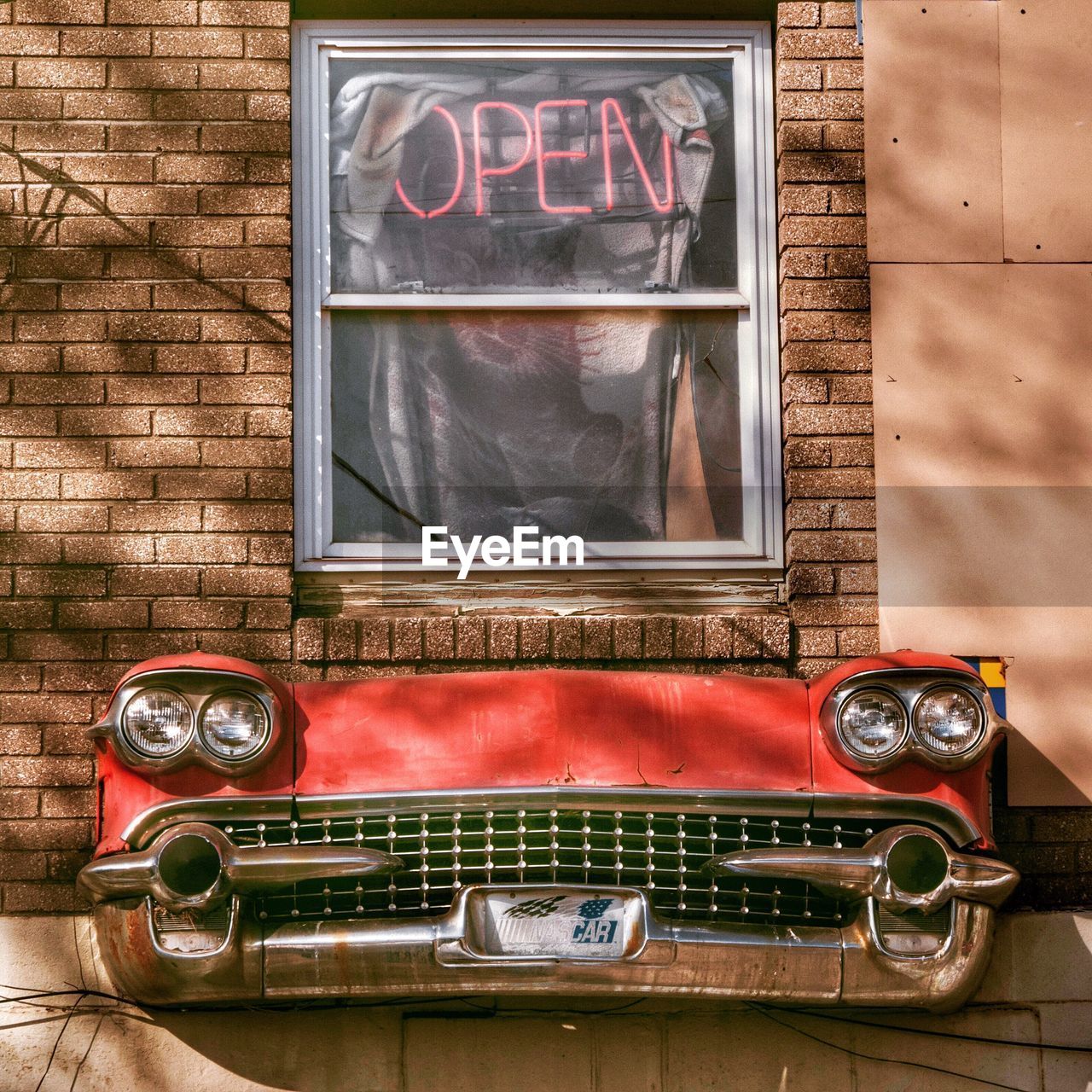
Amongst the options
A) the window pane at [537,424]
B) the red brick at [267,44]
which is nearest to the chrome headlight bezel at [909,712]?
the window pane at [537,424]

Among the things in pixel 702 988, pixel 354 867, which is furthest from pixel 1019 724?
pixel 354 867

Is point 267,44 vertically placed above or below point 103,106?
above

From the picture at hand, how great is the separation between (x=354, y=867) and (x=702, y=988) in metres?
0.92

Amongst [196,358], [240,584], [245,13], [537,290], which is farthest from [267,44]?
[240,584]

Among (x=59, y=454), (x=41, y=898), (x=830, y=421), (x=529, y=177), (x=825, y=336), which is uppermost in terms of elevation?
(x=529, y=177)

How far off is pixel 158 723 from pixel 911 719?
78.9 inches

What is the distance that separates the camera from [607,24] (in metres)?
4.46

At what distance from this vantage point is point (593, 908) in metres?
3.05

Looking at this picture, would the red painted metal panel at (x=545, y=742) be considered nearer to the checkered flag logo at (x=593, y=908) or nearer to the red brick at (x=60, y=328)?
the checkered flag logo at (x=593, y=908)

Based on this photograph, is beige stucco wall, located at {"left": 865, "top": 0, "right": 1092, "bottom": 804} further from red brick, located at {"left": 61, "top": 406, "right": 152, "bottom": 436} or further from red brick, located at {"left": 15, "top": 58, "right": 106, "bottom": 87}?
red brick, located at {"left": 15, "top": 58, "right": 106, "bottom": 87}

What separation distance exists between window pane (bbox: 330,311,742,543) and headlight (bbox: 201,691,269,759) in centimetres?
111

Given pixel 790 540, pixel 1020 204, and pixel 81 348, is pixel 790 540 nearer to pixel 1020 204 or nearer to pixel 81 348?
pixel 1020 204

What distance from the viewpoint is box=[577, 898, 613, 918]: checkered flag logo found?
3043mm

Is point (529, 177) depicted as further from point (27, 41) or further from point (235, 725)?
point (235, 725)
